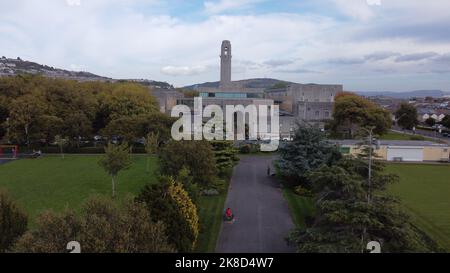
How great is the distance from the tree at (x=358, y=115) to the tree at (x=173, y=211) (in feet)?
107

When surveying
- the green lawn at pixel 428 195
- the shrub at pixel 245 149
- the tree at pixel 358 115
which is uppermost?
the tree at pixel 358 115

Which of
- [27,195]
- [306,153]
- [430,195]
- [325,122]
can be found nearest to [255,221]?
[306,153]

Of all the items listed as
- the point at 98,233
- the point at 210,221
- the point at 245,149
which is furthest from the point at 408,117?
the point at 98,233

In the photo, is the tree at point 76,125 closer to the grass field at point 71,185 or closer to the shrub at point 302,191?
the grass field at point 71,185

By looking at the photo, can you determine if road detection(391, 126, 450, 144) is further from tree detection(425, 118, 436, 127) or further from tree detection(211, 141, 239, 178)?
tree detection(211, 141, 239, 178)

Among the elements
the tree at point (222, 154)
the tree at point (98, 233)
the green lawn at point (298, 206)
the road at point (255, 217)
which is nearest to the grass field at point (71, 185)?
the road at point (255, 217)

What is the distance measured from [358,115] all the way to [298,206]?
26.9 metres

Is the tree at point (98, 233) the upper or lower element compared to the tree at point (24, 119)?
lower

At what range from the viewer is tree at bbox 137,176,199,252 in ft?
39.9

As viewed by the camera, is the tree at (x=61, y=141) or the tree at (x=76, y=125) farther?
the tree at (x=76, y=125)

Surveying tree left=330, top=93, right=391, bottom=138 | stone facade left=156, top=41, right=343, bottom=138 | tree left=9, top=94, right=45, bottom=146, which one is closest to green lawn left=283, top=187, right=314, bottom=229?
stone facade left=156, top=41, right=343, bottom=138

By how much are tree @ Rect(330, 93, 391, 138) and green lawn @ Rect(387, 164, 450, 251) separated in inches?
444

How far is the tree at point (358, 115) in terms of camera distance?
42.8m
